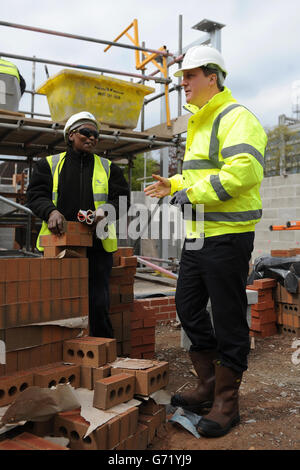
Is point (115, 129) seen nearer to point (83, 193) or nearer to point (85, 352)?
point (83, 193)

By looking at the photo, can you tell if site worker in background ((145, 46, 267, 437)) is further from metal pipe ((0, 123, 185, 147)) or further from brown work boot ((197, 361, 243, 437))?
metal pipe ((0, 123, 185, 147))

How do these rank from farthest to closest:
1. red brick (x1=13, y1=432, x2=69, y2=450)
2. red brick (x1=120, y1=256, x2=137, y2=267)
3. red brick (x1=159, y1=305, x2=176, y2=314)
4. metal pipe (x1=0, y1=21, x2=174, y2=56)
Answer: metal pipe (x1=0, y1=21, x2=174, y2=56) < red brick (x1=159, y1=305, x2=176, y2=314) < red brick (x1=120, y1=256, x2=137, y2=267) < red brick (x1=13, y1=432, x2=69, y2=450)

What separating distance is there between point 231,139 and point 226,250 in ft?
2.22

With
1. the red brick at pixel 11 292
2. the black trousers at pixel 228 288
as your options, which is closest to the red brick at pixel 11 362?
the red brick at pixel 11 292

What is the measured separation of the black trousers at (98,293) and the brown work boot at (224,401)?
3.19ft

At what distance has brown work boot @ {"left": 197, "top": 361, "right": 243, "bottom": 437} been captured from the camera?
258 centimetres

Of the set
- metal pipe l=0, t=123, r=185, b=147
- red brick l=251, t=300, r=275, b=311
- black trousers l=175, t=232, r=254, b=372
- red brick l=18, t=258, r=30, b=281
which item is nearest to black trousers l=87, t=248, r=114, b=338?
red brick l=18, t=258, r=30, b=281

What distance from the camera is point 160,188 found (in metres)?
3.02

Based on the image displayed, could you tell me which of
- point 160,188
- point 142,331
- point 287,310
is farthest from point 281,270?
point 160,188

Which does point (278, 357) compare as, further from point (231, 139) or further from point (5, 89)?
point (5, 89)

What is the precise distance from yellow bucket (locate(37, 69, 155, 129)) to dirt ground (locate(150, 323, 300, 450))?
3490 millimetres

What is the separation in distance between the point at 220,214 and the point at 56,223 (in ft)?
3.68

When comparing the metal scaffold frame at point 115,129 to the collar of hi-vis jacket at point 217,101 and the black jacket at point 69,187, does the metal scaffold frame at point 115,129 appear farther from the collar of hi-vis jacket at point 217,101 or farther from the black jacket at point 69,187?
the collar of hi-vis jacket at point 217,101
